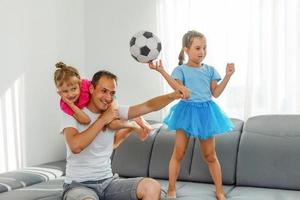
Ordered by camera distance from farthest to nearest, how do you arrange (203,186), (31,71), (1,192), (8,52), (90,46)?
(90,46) < (31,71) < (8,52) < (203,186) < (1,192)

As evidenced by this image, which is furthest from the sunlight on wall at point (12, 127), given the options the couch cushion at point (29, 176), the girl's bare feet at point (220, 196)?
the girl's bare feet at point (220, 196)

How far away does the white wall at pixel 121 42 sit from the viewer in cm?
363

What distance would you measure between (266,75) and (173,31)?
83 cm

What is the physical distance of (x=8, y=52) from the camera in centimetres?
312

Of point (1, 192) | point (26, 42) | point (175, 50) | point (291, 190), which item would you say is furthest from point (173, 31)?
point (1, 192)

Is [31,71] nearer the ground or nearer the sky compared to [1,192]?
nearer the sky

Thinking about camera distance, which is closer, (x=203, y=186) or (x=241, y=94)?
(x=203, y=186)

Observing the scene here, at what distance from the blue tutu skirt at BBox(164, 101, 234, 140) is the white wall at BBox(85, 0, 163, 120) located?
3.10ft

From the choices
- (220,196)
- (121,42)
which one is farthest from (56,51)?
(220,196)

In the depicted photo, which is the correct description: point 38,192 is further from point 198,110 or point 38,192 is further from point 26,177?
point 198,110

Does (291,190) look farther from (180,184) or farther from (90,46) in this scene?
(90,46)

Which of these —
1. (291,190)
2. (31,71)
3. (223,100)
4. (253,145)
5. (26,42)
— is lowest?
(291,190)

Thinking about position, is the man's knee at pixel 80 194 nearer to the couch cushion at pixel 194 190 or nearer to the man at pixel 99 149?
the man at pixel 99 149

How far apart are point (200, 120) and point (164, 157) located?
0.58 metres
